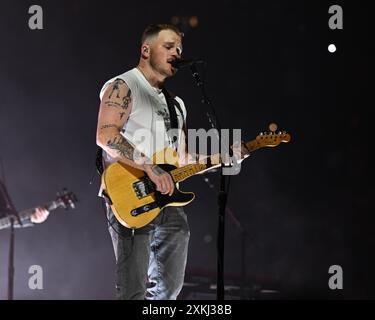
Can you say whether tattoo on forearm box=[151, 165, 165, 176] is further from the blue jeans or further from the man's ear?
the man's ear

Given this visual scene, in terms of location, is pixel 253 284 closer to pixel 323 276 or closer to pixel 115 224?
pixel 323 276

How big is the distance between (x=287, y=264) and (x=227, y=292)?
5.06ft

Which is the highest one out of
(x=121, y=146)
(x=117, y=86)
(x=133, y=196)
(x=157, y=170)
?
(x=117, y=86)

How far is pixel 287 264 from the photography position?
22.1 ft

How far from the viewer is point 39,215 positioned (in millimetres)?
6113

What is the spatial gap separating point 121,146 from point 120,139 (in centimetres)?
4

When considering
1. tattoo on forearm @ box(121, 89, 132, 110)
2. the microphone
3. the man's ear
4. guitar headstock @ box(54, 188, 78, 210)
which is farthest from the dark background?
tattoo on forearm @ box(121, 89, 132, 110)

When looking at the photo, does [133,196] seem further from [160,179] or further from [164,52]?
[164,52]

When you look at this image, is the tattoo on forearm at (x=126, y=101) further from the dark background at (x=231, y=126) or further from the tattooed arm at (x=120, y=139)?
the dark background at (x=231, y=126)

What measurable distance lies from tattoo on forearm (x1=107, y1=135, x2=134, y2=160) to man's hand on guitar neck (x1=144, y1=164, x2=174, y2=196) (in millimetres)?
107

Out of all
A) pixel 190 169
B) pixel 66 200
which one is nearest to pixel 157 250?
pixel 190 169

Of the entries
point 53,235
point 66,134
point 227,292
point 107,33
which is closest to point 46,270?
point 53,235

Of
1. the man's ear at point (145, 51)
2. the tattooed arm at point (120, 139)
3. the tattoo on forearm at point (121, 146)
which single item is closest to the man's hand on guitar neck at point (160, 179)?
the tattooed arm at point (120, 139)

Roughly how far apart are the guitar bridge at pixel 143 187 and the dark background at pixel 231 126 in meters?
3.34
